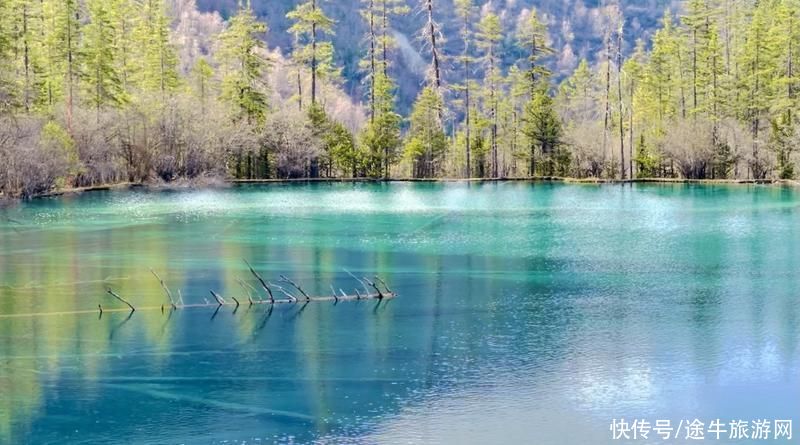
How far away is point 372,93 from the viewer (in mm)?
65375

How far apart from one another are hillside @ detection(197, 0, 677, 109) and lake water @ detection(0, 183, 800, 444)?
123m

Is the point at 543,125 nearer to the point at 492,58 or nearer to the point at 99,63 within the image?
the point at 492,58

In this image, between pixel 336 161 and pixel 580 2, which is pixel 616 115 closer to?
pixel 336 161

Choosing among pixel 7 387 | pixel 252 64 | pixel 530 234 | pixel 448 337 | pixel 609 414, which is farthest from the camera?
pixel 252 64

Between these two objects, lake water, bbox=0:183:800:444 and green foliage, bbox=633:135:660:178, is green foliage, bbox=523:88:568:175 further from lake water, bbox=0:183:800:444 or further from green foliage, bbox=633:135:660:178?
lake water, bbox=0:183:800:444

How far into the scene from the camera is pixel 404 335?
56.0 feet

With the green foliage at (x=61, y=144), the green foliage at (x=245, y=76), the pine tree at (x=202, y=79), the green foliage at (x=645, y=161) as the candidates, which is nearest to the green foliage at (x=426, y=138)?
the green foliage at (x=245, y=76)

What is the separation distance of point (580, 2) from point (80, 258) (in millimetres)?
181138

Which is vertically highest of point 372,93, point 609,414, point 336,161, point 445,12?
point 445,12

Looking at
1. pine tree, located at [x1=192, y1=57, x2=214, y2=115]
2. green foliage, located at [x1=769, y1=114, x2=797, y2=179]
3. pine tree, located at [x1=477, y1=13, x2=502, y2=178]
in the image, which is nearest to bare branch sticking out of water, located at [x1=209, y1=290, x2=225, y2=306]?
green foliage, located at [x1=769, y1=114, x2=797, y2=179]

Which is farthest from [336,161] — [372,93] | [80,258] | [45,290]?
[45,290]

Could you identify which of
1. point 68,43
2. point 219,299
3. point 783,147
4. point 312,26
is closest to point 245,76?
point 312,26

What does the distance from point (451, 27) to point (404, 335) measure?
173 metres

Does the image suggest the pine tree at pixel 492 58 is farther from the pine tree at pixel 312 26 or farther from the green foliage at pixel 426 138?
the pine tree at pixel 312 26
